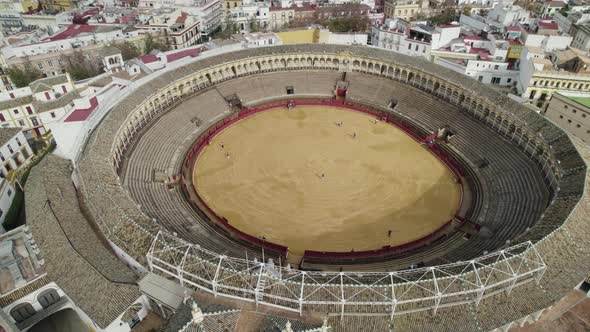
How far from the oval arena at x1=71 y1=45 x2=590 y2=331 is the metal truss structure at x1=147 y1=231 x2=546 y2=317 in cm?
15

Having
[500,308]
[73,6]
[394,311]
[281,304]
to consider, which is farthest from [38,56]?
[500,308]

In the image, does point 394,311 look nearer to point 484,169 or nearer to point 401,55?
point 484,169

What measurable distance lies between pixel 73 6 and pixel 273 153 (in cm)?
8832

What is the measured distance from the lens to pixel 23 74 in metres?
67.0

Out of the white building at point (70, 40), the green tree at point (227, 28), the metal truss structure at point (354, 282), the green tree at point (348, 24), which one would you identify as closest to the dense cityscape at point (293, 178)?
the metal truss structure at point (354, 282)

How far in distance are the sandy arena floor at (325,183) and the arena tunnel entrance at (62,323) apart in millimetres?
16383

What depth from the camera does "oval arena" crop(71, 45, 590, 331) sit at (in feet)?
91.6

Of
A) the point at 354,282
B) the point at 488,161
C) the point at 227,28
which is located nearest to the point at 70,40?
the point at 227,28

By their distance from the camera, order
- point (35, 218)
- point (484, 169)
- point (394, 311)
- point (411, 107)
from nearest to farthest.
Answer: point (394, 311) < point (35, 218) < point (484, 169) < point (411, 107)

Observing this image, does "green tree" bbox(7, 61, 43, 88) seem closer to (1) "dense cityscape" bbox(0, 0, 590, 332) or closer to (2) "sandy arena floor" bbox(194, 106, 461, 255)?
(1) "dense cityscape" bbox(0, 0, 590, 332)

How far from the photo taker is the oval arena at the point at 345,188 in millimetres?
27906

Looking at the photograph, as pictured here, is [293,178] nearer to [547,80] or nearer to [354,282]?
[354,282]

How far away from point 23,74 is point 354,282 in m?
68.4

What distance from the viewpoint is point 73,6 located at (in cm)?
10525
